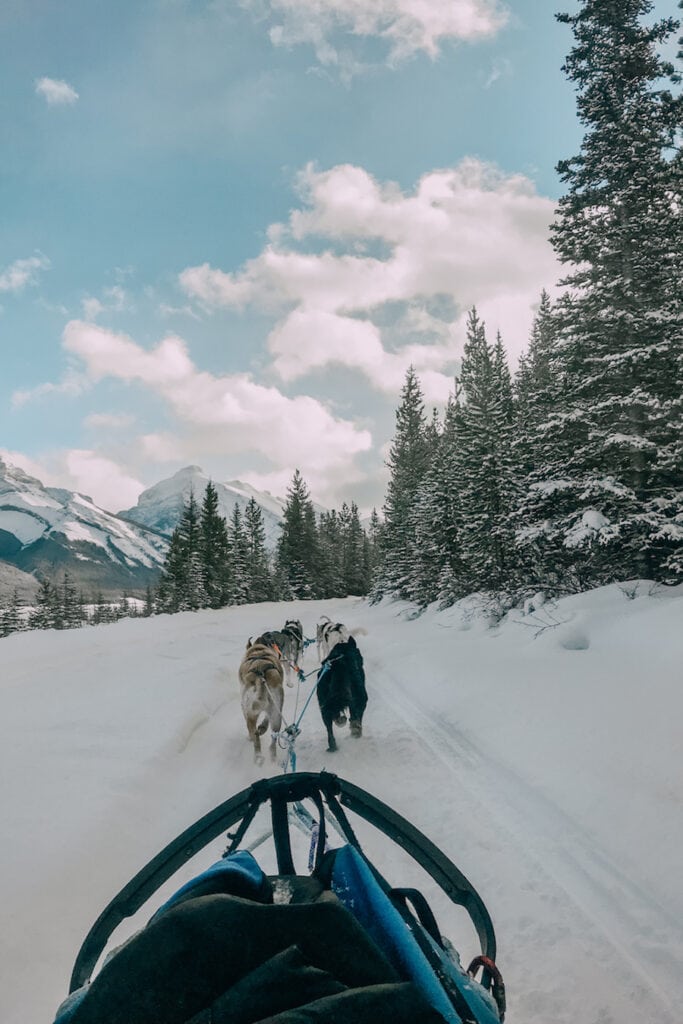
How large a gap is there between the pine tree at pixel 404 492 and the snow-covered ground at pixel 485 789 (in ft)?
79.1

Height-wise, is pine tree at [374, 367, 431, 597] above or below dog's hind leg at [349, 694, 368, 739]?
above

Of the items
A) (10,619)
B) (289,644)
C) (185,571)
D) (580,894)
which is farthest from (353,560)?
(580,894)

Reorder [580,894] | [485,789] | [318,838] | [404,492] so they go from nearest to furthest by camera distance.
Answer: [318,838] → [580,894] → [485,789] → [404,492]

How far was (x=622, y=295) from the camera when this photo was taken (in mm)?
12109

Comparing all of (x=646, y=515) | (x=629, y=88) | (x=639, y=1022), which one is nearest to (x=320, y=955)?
(x=639, y=1022)

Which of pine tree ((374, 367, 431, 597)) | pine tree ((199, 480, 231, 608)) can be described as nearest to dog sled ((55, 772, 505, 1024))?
pine tree ((374, 367, 431, 597))

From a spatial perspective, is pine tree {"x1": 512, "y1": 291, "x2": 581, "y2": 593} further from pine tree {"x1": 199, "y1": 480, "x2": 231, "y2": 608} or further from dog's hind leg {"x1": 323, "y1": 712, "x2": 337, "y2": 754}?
pine tree {"x1": 199, "y1": 480, "x2": 231, "y2": 608}

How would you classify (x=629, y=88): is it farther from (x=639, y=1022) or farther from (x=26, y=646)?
(x=26, y=646)

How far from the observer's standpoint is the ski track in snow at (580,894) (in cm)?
243

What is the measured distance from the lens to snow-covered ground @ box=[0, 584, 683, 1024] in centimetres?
267

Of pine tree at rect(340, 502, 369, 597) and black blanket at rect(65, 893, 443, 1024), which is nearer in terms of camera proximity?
black blanket at rect(65, 893, 443, 1024)

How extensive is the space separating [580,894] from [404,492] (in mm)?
38539

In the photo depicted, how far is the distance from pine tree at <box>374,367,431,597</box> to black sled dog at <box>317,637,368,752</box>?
2512 cm

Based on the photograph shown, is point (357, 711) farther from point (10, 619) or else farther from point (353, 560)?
point (10, 619)
